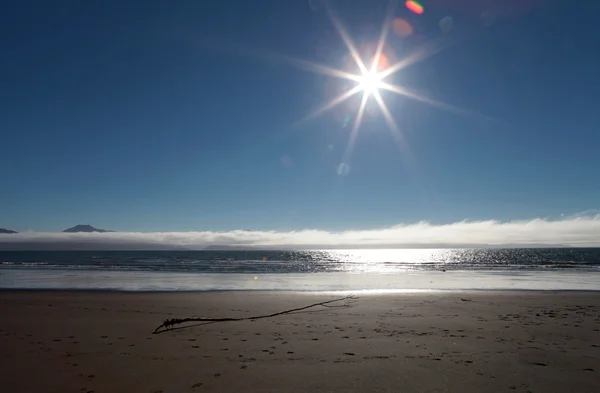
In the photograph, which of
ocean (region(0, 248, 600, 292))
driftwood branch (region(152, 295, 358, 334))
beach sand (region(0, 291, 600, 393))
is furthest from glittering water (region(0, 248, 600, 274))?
beach sand (region(0, 291, 600, 393))

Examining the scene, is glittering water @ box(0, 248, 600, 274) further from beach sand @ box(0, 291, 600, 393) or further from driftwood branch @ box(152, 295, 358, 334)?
beach sand @ box(0, 291, 600, 393)

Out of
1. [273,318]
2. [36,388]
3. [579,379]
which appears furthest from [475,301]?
[36,388]

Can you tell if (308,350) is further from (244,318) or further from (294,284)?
(294,284)

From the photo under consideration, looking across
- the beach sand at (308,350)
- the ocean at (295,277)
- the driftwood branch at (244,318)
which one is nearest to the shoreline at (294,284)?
the ocean at (295,277)

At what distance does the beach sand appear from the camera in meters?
7.20

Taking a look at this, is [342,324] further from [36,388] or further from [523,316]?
[36,388]

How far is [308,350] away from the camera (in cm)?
941

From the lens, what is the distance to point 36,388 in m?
7.02

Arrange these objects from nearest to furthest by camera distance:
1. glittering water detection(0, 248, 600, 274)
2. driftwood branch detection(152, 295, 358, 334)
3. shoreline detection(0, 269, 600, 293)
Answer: driftwood branch detection(152, 295, 358, 334) → shoreline detection(0, 269, 600, 293) → glittering water detection(0, 248, 600, 274)

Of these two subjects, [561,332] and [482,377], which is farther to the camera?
[561,332]

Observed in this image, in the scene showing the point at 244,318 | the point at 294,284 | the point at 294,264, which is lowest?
the point at 294,264

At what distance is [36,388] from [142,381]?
5.95 feet

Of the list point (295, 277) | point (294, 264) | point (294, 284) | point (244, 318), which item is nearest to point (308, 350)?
point (244, 318)

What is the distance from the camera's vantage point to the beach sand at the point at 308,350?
23.6ft
